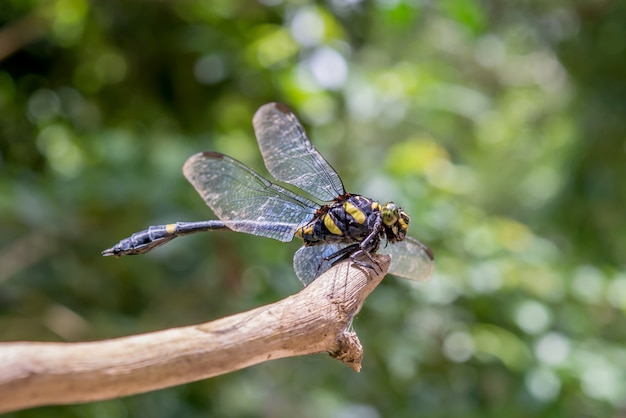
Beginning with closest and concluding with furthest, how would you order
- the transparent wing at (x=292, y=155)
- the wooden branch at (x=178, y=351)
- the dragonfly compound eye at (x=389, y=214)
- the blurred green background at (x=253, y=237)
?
the wooden branch at (x=178, y=351)
the dragonfly compound eye at (x=389, y=214)
the transparent wing at (x=292, y=155)
the blurred green background at (x=253, y=237)

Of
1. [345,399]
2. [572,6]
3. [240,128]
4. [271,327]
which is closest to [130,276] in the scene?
[240,128]

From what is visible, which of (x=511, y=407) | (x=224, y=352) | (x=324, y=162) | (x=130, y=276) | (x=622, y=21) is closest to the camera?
(x=224, y=352)

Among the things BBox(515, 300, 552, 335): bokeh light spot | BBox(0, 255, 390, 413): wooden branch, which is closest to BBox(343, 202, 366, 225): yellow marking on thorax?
BBox(0, 255, 390, 413): wooden branch

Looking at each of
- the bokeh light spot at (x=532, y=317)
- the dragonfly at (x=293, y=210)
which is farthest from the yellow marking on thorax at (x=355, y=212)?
the bokeh light spot at (x=532, y=317)

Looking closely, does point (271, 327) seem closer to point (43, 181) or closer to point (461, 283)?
point (461, 283)

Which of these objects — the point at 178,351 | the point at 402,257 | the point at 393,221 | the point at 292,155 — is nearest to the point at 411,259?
the point at 402,257

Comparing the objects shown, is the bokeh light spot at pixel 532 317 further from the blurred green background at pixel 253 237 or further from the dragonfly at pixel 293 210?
the dragonfly at pixel 293 210

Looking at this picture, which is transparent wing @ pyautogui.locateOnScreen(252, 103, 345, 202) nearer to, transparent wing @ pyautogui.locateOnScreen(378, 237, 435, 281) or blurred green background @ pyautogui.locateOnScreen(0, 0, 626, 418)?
transparent wing @ pyautogui.locateOnScreen(378, 237, 435, 281)

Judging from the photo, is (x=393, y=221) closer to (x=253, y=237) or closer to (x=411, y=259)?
(x=411, y=259)
